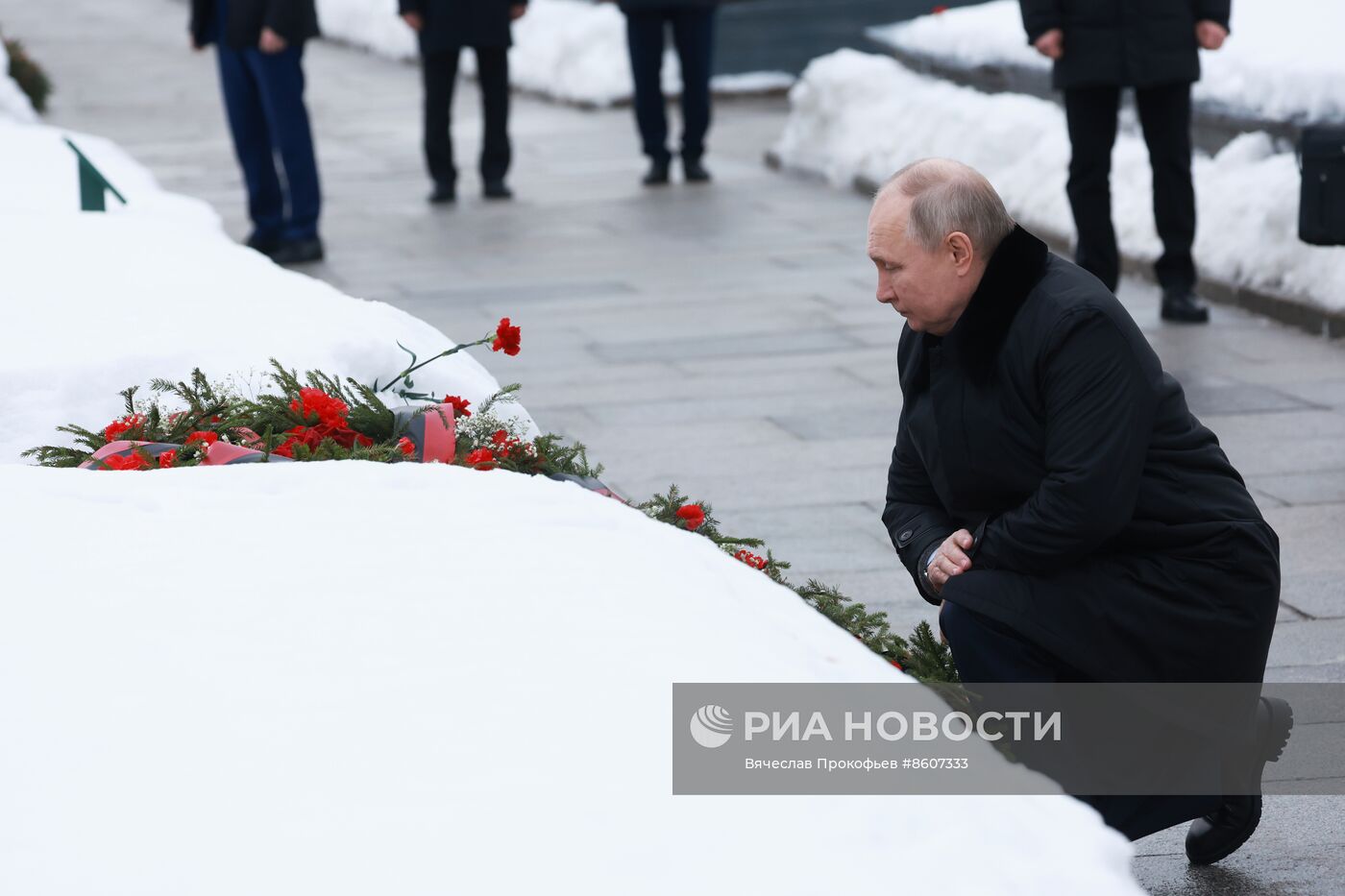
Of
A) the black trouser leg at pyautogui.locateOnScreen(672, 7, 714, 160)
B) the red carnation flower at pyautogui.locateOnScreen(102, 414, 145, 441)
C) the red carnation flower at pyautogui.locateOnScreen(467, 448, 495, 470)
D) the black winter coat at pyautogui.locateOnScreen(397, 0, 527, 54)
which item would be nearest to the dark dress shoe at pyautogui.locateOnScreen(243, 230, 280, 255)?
the black winter coat at pyautogui.locateOnScreen(397, 0, 527, 54)

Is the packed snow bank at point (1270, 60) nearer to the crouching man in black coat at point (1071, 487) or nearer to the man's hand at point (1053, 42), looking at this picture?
the man's hand at point (1053, 42)

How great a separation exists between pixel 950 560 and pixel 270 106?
686 centimetres

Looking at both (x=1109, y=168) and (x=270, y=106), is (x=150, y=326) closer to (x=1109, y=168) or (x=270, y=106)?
(x=1109, y=168)

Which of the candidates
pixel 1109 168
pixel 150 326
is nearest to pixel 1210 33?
pixel 1109 168

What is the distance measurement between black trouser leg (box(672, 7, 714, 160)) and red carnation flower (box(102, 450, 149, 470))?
28.9 feet

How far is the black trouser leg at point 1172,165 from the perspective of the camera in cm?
726

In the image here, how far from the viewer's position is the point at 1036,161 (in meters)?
9.62

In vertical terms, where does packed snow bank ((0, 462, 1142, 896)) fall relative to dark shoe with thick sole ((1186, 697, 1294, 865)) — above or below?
above

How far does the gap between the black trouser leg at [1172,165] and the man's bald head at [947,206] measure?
14.6 ft

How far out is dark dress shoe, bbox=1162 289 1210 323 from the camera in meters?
7.45

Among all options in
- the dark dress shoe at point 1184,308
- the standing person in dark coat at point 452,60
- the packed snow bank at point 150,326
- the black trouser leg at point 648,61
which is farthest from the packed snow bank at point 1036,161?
the packed snow bank at point 150,326

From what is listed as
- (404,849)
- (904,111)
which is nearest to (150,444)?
(404,849)

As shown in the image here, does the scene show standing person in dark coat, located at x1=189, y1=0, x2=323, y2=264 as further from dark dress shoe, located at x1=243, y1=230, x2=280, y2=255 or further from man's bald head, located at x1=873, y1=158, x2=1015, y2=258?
man's bald head, located at x1=873, y1=158, x2=1015, y2=258

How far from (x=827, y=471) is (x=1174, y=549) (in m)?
2.66
